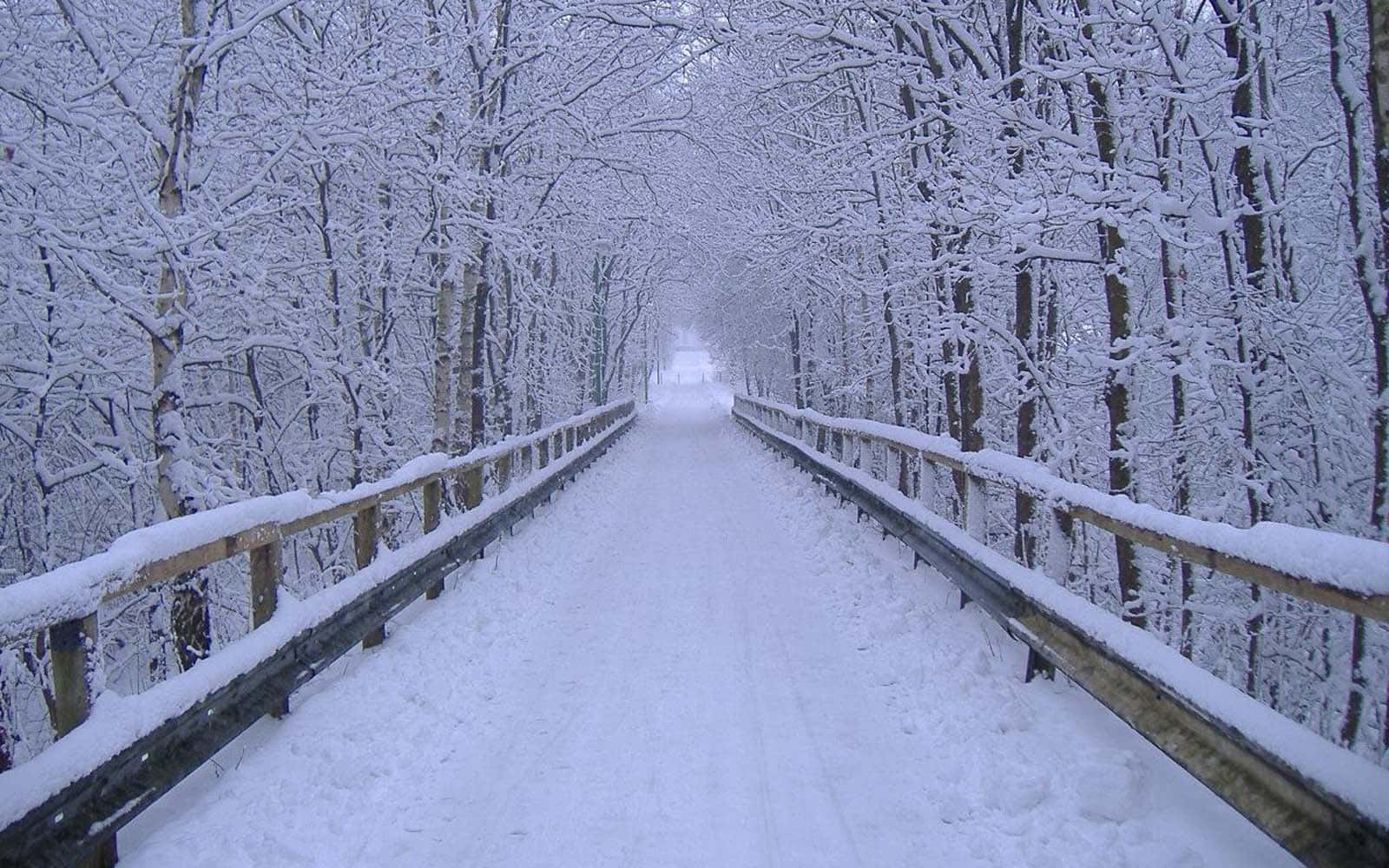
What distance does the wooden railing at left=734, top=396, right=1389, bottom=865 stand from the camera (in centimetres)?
273

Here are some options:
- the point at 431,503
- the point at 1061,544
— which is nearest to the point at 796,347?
the point at 431,503

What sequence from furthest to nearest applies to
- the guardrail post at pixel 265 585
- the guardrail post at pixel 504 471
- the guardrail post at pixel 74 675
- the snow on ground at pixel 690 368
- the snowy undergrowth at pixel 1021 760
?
the snow on ground at pixel 690 368 < the guardrail post at pixel 504 471 < the guardrail post at pixel 265 585 < the snowy undergrowth at pixel 1021 760 < the guardrail post at pixel 74 675

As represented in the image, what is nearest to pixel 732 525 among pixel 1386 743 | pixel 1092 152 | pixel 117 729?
pixel 1092 152

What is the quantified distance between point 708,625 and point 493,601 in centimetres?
209

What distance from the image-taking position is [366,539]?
Result: 6391mm

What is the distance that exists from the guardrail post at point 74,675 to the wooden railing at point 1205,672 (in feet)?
14.4

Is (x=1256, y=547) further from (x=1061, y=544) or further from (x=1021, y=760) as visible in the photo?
(x=1061, y=544)

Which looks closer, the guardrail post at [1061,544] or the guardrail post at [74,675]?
the guardrail post at [74,675]

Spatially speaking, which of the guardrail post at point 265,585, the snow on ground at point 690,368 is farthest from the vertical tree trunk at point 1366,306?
the snow on ground at point 690,368

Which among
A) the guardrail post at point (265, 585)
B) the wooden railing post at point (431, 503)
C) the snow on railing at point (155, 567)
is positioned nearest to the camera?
the snow on railing at point (155, 567)

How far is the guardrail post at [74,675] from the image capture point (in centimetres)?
320

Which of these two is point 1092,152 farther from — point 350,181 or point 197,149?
point 350,181

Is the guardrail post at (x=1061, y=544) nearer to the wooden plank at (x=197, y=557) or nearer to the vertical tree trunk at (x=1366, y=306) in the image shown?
the vertical tree trunk at (x=1366, y=306)

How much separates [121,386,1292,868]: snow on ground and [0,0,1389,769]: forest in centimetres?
156
